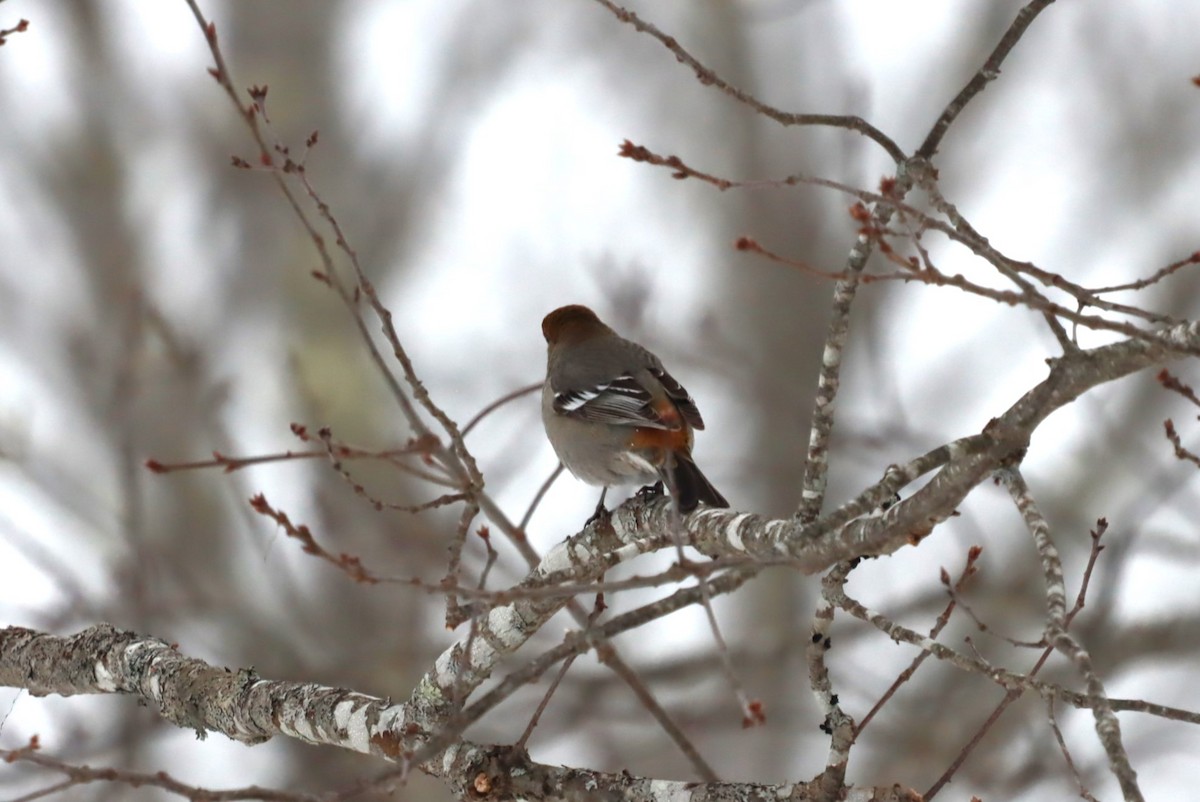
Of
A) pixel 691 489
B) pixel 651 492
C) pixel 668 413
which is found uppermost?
pixel 668 413

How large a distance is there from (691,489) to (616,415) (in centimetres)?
98

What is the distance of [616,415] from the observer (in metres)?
4.74

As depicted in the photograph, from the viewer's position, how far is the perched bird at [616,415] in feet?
15.3

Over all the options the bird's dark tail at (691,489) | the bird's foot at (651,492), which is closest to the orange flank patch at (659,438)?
the bird's foot at (651,492)

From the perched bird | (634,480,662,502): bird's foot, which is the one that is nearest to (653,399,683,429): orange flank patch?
the perched bird

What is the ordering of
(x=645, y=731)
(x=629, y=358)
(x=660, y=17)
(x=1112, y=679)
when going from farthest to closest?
(x=660, y=17) < (x=645, y=731) < (x=1112, y=679) < (x=629, y=358)

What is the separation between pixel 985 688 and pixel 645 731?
272cm

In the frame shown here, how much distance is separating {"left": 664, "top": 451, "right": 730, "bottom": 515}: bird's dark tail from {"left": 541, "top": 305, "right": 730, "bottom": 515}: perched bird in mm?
14

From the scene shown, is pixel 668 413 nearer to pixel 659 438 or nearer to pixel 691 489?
pixel 659 438

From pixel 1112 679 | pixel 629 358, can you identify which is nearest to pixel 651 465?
pixel 629 358

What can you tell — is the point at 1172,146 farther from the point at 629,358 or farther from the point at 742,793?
the point at 742,793

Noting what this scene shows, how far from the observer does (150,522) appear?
9.26 meters

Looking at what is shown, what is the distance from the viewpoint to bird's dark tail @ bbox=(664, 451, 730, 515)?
3605 mm

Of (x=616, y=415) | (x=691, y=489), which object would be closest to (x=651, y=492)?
(x=616, y=415)
